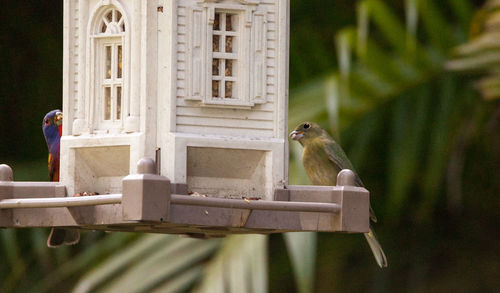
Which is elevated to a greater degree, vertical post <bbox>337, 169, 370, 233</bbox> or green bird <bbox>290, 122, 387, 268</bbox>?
green bird <bbox>290, 122, 387, 268</bbox>

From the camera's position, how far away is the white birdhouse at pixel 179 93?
15.8 ft

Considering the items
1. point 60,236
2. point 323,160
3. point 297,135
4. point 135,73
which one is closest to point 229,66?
point 135,73

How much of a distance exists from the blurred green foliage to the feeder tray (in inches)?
76.1

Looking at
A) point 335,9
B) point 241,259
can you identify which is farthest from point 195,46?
point 335,9

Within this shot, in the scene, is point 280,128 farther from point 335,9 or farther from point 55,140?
point 335,9

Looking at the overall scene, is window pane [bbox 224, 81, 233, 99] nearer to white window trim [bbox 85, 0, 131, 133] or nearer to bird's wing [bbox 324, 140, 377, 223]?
white window trim [bbox 85, 0, 131, 133]

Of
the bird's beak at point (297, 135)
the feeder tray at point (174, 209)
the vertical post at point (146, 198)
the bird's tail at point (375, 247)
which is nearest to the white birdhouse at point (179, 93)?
the feeder tray at point (174, 209)

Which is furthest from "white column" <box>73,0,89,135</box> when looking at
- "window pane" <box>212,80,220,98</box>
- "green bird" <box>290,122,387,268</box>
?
"green bird" <box>290,122,387,268</box>

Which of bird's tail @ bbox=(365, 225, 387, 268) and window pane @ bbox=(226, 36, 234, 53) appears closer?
window pane @ bbox=(226, 36, 234, 53)

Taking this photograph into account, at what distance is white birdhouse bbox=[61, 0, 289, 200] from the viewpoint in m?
4.83

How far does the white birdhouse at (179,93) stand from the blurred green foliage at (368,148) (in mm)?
1824

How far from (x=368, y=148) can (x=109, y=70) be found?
4253 millimetres

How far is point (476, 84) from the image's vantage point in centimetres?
819

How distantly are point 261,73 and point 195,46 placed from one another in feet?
1.00
